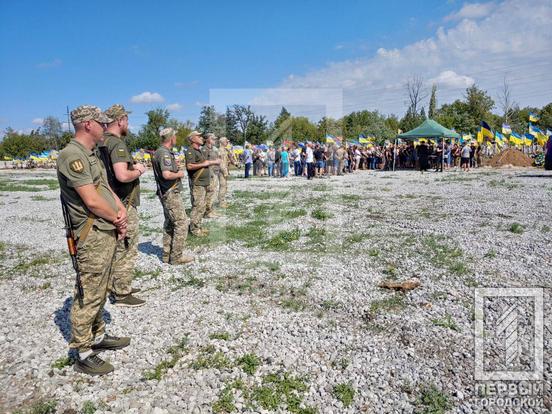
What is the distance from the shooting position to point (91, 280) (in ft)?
12.6

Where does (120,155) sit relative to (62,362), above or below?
above

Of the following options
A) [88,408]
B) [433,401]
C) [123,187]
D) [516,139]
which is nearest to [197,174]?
[123,187]

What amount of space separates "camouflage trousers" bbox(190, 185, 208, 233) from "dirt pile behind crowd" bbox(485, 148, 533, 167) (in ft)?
101

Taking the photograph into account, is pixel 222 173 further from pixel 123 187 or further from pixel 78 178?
pixel 78 178

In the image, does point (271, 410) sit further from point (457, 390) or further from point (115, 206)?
point (115, 206)

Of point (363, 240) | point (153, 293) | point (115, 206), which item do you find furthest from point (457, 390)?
point (363, 240)

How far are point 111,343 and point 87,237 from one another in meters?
1.37

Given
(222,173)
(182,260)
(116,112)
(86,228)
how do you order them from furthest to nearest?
(222,173), (182,260), (116,112), (86,228)

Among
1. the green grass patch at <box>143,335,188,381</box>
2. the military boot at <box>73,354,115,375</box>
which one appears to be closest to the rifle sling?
the military boot at <box>73,354,115,375</box>

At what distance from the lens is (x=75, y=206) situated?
12.2 ft

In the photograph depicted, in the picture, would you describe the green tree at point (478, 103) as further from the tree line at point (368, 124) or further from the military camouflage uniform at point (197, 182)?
the military camouflage uniform at point (197, 182)

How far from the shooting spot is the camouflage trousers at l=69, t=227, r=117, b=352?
3.80m

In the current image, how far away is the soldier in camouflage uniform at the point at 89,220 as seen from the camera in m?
3.60

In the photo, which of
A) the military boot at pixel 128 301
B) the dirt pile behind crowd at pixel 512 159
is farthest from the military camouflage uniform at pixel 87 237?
the dirt pile behind crowd at pixel 512 159
